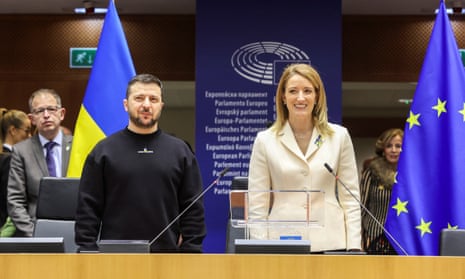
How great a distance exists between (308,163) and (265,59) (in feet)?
14.3

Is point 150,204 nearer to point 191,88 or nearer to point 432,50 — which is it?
point 432,50

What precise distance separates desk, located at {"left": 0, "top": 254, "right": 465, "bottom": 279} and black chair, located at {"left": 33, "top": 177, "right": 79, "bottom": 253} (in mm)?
1770

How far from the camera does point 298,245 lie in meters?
2.83

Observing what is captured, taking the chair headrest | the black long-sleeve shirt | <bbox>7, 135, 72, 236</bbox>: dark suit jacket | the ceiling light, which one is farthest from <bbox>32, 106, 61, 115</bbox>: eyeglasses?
the ceiling light

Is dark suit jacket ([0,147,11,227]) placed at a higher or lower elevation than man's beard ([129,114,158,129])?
lower

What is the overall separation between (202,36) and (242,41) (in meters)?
0.38

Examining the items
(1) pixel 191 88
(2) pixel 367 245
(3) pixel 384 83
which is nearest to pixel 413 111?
(2) pixel 367 245

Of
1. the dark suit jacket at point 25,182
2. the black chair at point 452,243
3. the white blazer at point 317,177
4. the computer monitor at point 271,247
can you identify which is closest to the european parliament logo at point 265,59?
the dark suit jacket at point 25,182

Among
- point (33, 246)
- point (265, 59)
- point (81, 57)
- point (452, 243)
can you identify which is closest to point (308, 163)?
point (452, 243)

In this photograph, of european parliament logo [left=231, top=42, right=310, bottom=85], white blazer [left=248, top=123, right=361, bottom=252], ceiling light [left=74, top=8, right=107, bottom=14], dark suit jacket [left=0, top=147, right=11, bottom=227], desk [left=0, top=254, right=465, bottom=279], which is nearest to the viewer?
desk [left=0, top=254, right=465, bottom=279]

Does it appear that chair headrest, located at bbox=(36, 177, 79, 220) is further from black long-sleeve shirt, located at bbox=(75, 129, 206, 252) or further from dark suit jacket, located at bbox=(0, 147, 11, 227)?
dark suit jacket, located at bbox=(0, 147, 11, 227)

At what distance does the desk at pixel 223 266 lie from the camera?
273 centimetres

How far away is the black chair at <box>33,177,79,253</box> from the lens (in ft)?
14.8

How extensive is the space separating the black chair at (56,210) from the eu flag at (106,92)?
95cm
